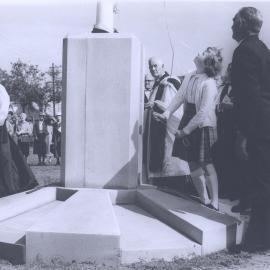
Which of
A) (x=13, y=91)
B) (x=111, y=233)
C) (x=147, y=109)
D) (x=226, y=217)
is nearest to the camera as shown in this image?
(x=111, y=233)

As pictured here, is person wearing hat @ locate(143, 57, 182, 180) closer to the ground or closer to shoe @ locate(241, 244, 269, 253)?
shoe @ locate(241, 244, 269, 253)

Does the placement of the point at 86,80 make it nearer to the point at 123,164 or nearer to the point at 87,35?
the point at 87,35

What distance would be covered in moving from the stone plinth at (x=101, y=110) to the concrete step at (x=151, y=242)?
3.28 ft

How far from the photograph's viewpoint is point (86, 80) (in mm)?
5812

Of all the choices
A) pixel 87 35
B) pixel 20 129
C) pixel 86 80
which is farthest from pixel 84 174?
pixel 20 129

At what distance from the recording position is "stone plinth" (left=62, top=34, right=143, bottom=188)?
18.9 ft

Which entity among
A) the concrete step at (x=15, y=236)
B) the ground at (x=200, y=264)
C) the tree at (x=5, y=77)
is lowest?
the ground at (x=200, y=264)

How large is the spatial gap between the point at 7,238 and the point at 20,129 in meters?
11.4

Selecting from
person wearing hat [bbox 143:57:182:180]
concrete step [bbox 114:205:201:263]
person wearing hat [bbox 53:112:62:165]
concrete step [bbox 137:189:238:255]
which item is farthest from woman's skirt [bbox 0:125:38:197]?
person wearing hat [bbox 53:112:62:165]

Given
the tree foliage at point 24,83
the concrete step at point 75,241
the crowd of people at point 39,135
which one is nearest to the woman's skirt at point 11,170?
the concrete step at point 75,241

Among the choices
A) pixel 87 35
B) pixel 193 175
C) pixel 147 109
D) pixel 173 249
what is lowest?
pixel 173 249

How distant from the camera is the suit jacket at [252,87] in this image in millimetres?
4168

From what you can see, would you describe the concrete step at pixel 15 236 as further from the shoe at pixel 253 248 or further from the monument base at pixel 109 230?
the shoe at pixel 253 248

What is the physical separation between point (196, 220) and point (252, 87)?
1195mm
